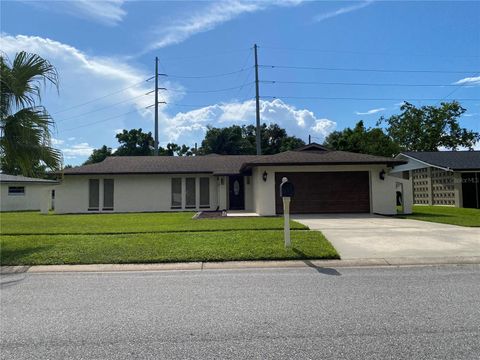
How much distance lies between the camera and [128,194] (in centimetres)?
2370

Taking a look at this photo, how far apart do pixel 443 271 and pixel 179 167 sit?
18731 millimetres

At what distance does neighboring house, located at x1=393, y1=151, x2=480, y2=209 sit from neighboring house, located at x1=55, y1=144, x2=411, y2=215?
5497 millimetres

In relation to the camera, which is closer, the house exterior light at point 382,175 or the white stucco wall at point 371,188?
the white stucco wall at point 371,188

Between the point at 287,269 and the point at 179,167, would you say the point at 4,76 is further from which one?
the point at 179,167

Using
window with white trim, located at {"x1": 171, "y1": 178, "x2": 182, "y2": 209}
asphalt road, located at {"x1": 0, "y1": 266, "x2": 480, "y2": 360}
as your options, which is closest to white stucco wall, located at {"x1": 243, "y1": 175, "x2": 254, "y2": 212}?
window with white trim, located at {"x1": 171, "y1": 178, "x2": 182, "y2": 209}

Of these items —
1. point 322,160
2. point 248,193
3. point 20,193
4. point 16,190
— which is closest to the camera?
point 322,160

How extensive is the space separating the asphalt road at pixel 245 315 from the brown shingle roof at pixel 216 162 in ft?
37.0

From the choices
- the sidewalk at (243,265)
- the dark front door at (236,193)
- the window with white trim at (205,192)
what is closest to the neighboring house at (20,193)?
the window with white trim at (205,192)

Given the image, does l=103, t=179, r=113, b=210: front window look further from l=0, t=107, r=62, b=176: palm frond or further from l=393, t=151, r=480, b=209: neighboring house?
l=393, t=151, r=480, b=209: neighboring house

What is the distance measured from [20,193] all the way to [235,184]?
730 inches

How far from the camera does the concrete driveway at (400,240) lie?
8586mm

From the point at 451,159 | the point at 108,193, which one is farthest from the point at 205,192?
the point at 451,159

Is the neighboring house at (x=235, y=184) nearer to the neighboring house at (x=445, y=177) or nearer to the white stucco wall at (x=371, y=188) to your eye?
the white stucco wall at (x=371, y=188)

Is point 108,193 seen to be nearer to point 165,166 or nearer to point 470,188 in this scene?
point 165,166
